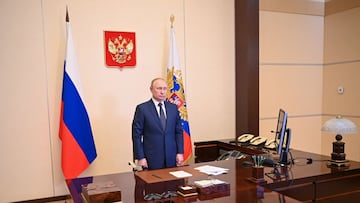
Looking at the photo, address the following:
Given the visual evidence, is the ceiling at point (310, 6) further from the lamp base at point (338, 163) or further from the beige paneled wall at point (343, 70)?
the lamp base at point (338, 163)

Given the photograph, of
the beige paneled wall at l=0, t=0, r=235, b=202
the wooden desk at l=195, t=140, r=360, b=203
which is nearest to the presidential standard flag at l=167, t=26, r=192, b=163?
the beige paneled wall at l=0, t=0, r=235, b=202

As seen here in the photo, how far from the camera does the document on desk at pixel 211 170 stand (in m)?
2.10

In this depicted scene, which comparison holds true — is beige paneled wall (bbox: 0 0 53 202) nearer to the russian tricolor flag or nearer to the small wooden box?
the russian tricolor flag

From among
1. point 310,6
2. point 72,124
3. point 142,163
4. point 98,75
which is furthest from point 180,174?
point 310,6

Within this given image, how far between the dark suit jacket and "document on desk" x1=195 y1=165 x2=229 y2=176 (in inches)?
25.1

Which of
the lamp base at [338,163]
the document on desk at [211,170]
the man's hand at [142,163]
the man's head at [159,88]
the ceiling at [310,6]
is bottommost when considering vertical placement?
the man's hand at [142,163]

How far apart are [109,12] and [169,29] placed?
0.83m

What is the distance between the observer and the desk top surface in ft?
5.31

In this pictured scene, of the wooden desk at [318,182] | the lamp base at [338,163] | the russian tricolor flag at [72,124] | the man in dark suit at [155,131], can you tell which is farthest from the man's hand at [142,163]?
the lamp base at [338,163]

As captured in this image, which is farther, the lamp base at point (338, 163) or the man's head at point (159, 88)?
the man's head at point (159, 88)

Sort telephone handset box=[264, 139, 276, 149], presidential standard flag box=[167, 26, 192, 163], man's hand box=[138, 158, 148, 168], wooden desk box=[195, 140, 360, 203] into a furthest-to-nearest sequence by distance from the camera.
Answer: presidential standard flag box=[167, 26, 192, 163], telephone handset box=[264, 139, 276, 149], man's hand box=[138, 158, 148, 168], wooden desk box=[195, 140, 360, 203]

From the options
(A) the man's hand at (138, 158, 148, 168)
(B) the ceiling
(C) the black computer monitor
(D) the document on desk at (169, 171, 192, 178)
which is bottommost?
(A) the man's hand at (138, 158, 148, 168)

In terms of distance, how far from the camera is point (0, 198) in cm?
322

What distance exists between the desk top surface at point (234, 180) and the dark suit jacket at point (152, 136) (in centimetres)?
59
